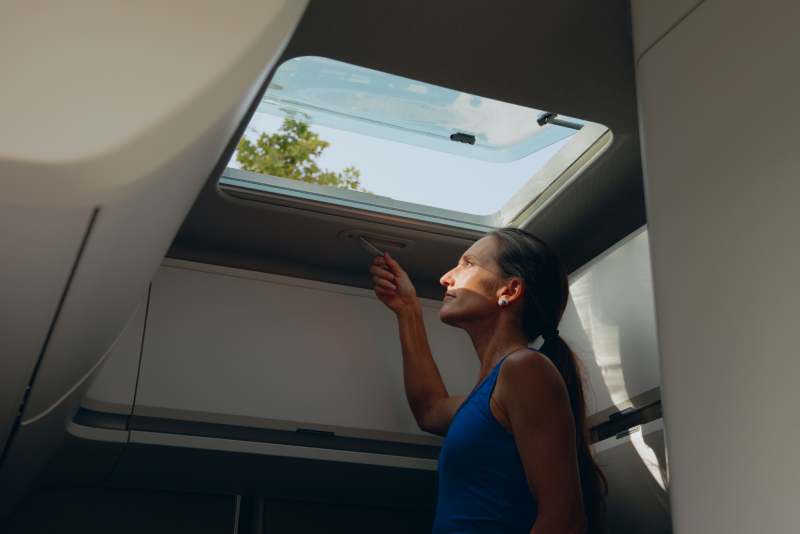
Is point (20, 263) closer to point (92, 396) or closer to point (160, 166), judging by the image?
point (160, 166)

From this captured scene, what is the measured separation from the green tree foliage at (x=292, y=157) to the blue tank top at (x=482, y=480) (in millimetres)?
655

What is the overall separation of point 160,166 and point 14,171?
0.27 ft

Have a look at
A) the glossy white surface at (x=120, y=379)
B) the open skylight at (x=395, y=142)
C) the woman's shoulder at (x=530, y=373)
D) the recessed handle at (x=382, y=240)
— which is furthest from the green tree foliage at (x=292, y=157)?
the woman's shoulder at (x=530, y=373)

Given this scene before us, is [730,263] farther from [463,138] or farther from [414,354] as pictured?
[414,354]

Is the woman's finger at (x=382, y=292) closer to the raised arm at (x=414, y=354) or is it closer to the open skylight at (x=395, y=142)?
the raised arm at (x=414, y=354)

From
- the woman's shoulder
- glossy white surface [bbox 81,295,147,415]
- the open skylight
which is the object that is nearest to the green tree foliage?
the open skylight

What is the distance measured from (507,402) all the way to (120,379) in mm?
949

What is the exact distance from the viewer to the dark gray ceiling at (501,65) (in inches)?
40.0

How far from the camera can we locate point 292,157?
143cm

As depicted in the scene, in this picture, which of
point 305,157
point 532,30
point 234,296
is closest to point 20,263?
point 532,30

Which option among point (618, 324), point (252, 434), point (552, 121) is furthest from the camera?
point (252, 434)

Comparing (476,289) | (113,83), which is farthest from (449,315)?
(113,83)

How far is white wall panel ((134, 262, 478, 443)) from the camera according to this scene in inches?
60.6

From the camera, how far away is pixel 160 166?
0.39m
